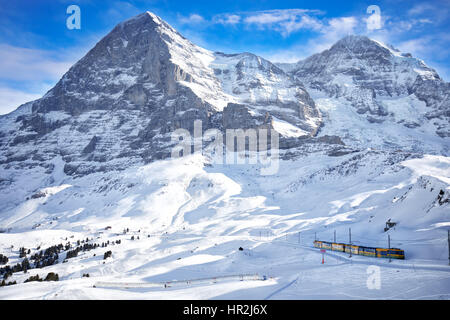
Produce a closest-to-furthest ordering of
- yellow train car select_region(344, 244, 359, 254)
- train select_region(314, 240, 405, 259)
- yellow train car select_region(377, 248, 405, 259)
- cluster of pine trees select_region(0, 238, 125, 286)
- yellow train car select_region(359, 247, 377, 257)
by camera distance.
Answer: yellow train car select_region(377, 248, 405, 259) → train select_region(314, 240, 405, 259) → yellow train car select_region(359, 247, 377, 257) → yellow train car select_region(344, 244, 359, 254) → cluster of pine trees select_region(0, 238, 125, 286)

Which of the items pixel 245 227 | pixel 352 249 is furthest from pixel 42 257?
pixel 352 249

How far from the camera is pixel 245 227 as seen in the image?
333 feet

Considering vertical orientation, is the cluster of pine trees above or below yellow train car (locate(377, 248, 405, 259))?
below

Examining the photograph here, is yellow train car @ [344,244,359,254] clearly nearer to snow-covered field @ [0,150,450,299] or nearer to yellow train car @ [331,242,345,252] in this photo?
yellow train car @ [331,242,345,252]

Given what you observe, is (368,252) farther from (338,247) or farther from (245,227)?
(245,227)

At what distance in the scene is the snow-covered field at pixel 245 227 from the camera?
92.8ft

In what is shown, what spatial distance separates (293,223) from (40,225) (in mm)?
109993

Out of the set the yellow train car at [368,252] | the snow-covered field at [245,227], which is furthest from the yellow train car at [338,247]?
the yellow train car at [368,252]

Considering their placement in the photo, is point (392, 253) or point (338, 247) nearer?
point (392, 253)

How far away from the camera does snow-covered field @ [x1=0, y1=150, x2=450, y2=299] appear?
28.3 m

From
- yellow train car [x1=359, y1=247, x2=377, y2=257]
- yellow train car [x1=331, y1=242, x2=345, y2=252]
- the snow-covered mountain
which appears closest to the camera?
the snow-covered mountain

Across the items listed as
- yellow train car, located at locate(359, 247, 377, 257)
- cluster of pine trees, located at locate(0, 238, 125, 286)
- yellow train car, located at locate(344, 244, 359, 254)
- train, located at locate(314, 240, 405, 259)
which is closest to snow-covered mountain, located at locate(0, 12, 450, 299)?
cluster of pine trees, located at locate(0, 238, 125, 286)
